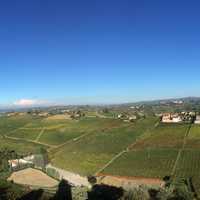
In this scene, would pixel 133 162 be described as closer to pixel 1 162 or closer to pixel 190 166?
pixel 190 166

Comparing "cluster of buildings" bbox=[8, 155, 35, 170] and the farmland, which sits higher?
the farmland

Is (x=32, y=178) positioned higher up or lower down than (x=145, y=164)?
higher up

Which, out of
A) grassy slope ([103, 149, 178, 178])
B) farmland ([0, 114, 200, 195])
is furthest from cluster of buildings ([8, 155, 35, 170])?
grassy slope ([103, 149, 178, 178])

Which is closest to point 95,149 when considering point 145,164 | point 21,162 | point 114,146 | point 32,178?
point 114,146

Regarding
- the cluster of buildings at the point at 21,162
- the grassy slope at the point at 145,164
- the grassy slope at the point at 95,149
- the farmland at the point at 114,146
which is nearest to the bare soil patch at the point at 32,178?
the farmland at the point at 114,146

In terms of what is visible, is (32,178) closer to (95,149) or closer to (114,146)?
(95,149)

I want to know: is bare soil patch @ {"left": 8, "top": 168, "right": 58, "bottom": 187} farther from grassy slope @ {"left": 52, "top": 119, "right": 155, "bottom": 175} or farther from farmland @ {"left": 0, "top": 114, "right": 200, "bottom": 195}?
grassy slope @ {"left": 52, "top": 119, "right": 155, "bottom": 175}

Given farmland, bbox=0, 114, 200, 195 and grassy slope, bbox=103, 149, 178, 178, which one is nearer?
grassy slope, bbox=103, 149, 178, 178
